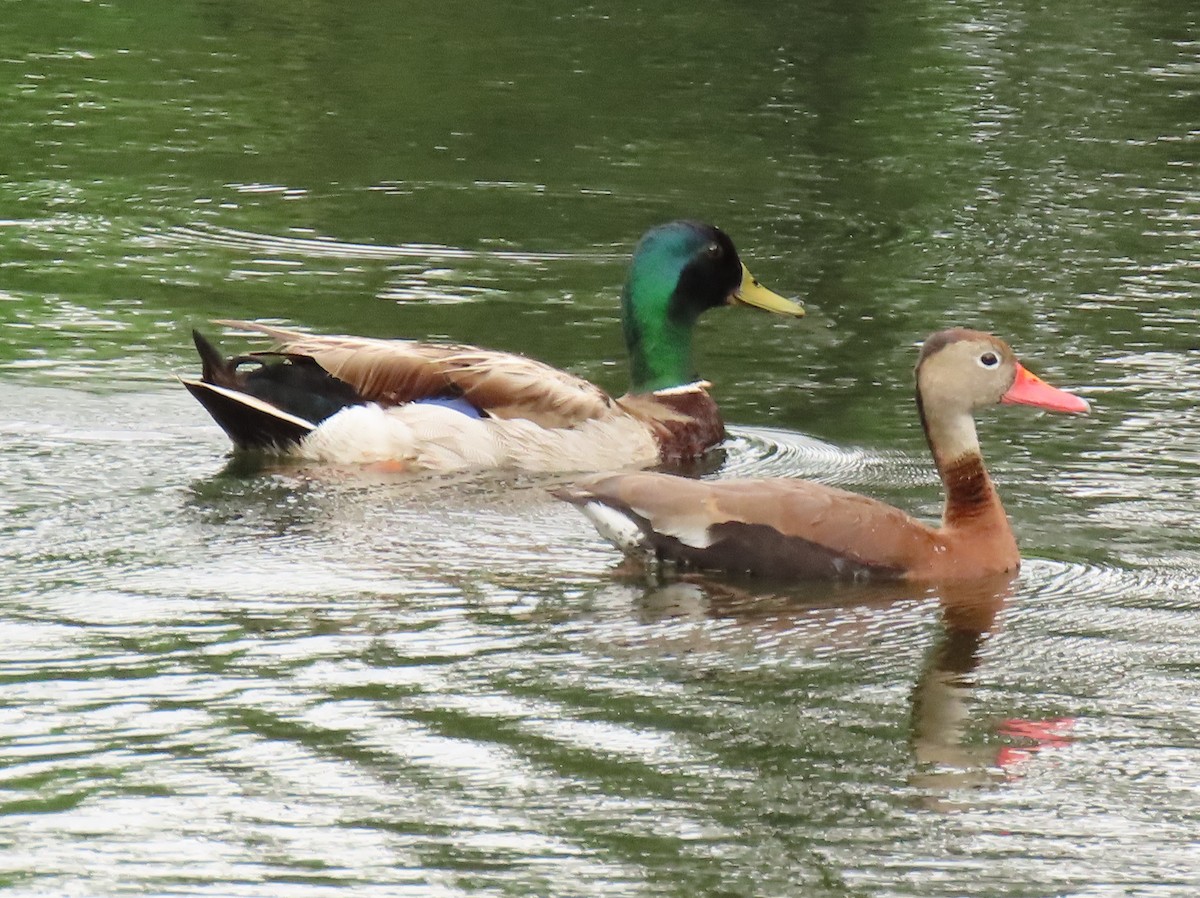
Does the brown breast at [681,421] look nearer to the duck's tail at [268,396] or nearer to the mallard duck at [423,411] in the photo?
the mallard duck at [423,411]

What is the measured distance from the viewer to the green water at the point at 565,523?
6.14 metres

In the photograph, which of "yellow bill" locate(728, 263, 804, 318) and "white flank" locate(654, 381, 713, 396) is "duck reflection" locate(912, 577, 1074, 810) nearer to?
"white flank" locate(654, 381, 713, 396)

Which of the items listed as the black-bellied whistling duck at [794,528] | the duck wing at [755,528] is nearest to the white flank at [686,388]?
the black-bellied whistling duck at [794,528]

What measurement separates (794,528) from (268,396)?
115 inches

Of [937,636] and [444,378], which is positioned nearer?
[937,636]

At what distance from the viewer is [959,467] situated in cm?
920

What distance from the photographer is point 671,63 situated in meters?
23.2

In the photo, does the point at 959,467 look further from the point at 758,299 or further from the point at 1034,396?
the point at 758,299

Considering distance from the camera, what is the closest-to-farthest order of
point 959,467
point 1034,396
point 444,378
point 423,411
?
point 959,467
point 1034,396
point 423,411
point 444,378

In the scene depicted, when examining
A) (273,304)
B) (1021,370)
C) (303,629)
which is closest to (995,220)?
(273,304)

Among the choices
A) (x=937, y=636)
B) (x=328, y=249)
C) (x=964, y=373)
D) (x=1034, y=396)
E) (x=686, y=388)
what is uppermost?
(x=964, y=373)

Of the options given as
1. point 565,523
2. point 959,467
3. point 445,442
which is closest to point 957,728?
point 959,467

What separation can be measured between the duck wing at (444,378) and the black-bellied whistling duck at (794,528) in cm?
180

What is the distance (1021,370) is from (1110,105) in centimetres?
1232
